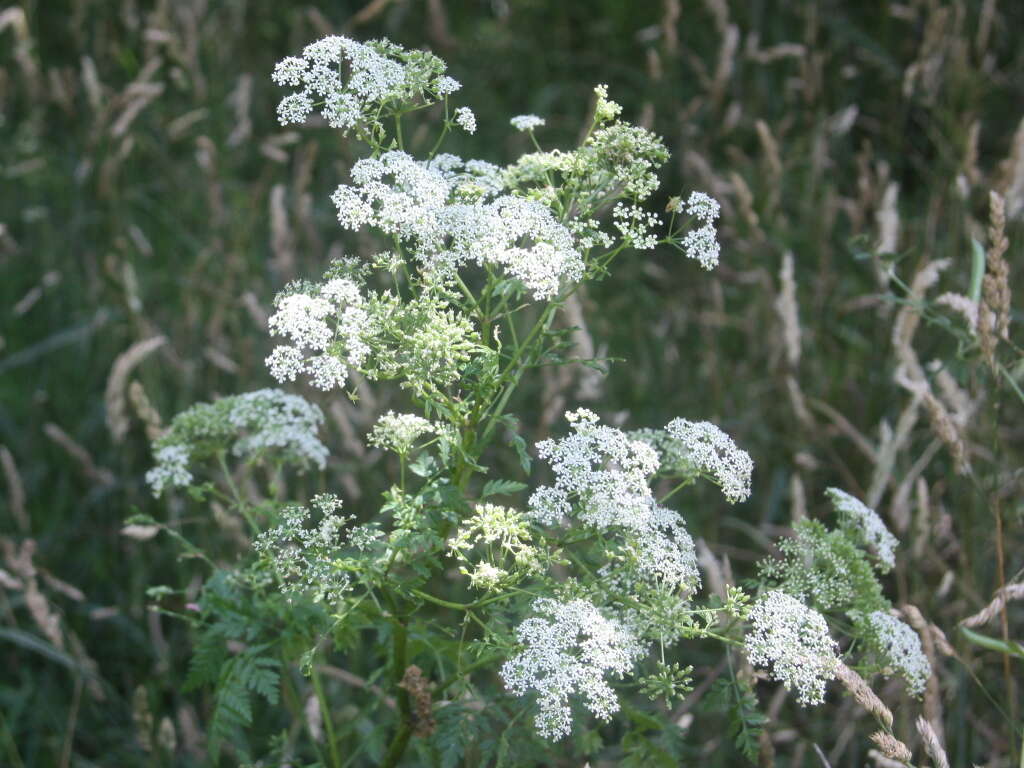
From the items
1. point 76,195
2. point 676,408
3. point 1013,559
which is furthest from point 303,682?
point 76,195

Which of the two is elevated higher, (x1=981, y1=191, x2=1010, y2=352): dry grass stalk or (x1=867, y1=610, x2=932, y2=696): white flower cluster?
(x1=981, y1=191, x2=1010, y2=352): dry grass stalk

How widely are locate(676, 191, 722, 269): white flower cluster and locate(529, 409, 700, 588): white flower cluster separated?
389 mm

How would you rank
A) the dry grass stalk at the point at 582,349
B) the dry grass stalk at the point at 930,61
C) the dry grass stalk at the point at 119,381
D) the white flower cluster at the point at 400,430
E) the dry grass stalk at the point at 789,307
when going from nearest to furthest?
the white flower cluster at the point at 400,430, the dry grass stalk at the point at 582,349, the dry grass stalk at the point at 119,381, the dry grass stalk at the point at 789,307, the dry grass stalk at the point at 930,61

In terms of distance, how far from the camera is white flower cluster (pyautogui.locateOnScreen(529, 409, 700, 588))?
1960 millimetres

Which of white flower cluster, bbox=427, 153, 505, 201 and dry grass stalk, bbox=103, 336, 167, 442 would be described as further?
dry grass stalk, bbox=103, 336, 167, 442

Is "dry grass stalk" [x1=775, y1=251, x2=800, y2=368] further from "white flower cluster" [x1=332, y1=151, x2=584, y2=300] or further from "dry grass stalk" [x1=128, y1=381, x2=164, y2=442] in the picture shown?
"dry grass stalk" [x1=128, y1=381, x2=164, y2=442]

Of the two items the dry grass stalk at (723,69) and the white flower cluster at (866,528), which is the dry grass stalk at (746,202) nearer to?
the dry grass stalk at (723,69)

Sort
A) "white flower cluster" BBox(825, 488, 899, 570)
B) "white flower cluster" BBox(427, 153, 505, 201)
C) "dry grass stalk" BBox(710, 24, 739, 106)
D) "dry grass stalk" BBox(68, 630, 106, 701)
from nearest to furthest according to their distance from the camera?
1. "white flower cluster" BBox(427, 153, 505, 201)
2. "white flower cluster" BBox(825, 488, 899, 570)
3. "dry grass stalk" BBox(68, 630, 106, 701)
4. "dry grass stalk" BBox(710, 24, 739, 106)

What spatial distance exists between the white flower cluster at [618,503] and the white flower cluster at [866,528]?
543 millimetres

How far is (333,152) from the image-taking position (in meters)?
6.29

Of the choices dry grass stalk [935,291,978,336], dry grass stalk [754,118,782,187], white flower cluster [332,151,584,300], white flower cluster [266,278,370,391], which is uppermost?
dry grass stalk [754,118,782,187]

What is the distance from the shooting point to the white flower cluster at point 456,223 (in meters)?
1.95

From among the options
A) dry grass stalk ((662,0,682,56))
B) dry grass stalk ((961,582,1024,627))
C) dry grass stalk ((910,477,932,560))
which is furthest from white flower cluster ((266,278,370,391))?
dry grass stalk ((662,0,682,56))

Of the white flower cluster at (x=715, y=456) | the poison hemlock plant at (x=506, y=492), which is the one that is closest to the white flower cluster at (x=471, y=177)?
the poison hemlock plant at (x=506, y=492)
